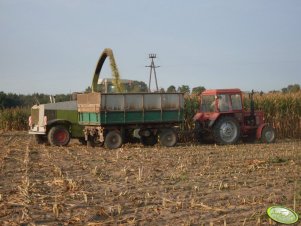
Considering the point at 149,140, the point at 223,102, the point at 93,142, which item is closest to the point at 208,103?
the point at 223,102

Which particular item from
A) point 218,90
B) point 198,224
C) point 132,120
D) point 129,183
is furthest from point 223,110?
point 198,224

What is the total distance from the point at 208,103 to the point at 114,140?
4033 mm

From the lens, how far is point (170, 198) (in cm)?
741

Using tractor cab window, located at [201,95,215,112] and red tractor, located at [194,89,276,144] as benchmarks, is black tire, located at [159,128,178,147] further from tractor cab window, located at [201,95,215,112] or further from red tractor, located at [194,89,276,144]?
tractor cab window, located at [201,95,215,112]

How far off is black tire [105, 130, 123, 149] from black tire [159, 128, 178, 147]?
5.33ft

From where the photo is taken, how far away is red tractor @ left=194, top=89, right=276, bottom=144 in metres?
17.1

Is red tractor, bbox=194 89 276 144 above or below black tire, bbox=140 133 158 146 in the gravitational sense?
Answer: above

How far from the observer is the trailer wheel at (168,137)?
1648 cm

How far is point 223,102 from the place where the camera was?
1720 cm

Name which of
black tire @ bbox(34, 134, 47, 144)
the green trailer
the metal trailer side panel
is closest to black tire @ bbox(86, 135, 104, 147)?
the green trailer

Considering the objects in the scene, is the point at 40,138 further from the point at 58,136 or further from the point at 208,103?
the point at 208,103

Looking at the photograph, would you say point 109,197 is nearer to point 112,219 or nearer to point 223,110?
point 112,219

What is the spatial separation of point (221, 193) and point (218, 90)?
955 cm

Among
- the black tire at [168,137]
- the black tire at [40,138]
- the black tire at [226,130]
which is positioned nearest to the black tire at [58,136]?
the black tire at [40,138]
